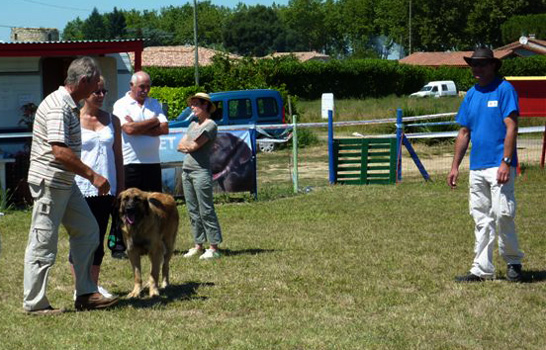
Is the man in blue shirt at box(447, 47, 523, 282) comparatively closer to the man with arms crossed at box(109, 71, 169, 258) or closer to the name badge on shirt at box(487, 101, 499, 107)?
the name badge on shirt at box(487, 101, 499, 107)

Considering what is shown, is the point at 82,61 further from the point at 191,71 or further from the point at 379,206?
the point at 191,71

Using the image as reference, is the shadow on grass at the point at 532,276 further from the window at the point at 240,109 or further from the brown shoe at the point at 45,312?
the window at the point at 240,109

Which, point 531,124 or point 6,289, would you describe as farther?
point 531,124

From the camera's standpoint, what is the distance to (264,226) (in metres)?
12.1

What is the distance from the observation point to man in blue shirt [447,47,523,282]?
7.65 metres

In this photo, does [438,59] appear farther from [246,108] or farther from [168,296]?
[168,296]

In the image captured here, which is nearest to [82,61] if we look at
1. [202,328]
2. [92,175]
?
Result: [92,175]

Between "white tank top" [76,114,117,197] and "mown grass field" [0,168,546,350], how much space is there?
3.27 feet

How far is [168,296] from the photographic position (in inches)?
303

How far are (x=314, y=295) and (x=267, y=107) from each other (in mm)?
17687

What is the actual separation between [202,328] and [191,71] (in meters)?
52.4

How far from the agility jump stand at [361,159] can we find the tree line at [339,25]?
71.3 m

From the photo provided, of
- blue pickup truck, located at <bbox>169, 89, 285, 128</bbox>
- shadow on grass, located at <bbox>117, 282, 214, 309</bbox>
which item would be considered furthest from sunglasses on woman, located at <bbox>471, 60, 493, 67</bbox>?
blue pickup truck, located at <bbox>169, 89, 285, 128</bbox>

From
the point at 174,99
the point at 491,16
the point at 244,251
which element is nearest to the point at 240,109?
the point at 174,99
